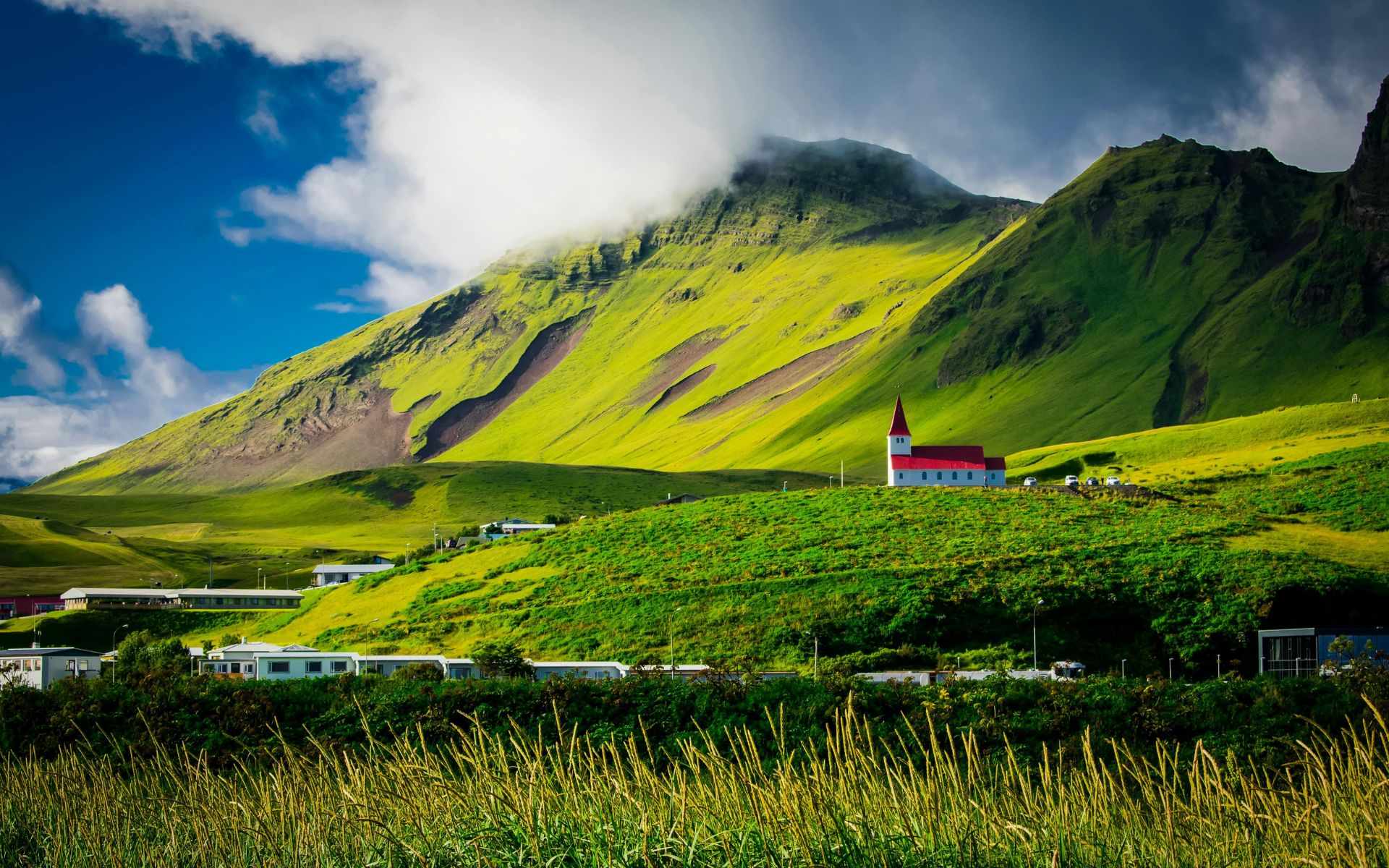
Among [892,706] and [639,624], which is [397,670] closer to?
[639,624]

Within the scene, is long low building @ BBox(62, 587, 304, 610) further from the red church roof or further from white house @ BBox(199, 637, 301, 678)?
the red church roof

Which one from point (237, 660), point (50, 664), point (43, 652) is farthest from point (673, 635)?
point (43, 652)

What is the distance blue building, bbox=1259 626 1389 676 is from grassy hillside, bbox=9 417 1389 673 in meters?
1.48

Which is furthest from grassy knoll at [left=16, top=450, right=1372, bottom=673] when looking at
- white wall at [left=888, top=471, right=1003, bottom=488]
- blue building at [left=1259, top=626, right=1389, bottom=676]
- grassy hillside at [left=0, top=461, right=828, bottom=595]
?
grassy hillside at [left=0, top=461, right=828, bottom=595]

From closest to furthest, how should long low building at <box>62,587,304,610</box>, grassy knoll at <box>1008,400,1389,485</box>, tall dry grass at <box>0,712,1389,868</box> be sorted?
tall dry grass at <box>0,712,1389,868</box>
long low building at <box>62,587,304,610</box>
grassy knoll at <box>1008,400,1389,485</box>

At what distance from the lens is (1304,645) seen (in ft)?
149

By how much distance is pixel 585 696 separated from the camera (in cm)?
2991

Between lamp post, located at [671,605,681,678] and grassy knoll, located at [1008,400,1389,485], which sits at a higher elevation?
grassy knoll, located at [1008,400,1389,485]

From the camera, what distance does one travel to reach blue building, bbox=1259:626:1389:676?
145ft

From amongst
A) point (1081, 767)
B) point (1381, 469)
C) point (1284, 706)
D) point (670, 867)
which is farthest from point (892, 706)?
point (1381, 469)

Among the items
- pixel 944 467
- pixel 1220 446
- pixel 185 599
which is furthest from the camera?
pixel 1220 446

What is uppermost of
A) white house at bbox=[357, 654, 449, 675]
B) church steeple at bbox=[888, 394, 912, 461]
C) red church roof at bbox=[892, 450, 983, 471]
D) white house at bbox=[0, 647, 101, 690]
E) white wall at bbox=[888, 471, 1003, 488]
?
church steeple at bbox=[888, 394, 912, 461]

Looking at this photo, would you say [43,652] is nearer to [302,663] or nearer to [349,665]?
[302,663]

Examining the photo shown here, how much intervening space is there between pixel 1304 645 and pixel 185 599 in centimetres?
8196
